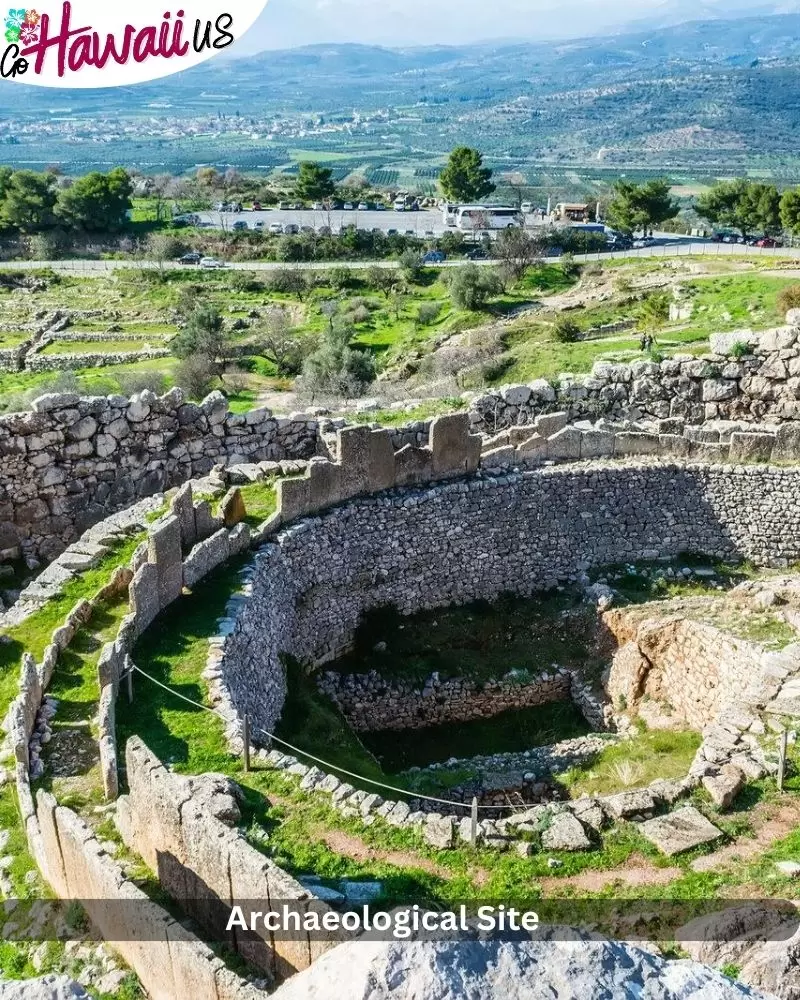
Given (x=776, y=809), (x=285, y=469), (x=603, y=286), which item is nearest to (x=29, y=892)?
(x=776, y=809)

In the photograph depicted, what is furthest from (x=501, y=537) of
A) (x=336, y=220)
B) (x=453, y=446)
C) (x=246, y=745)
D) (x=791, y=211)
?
(x=336, y=220)

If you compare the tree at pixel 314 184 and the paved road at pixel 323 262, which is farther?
the tree at pixel 314 184

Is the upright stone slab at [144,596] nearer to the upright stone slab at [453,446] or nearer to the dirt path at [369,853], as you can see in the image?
the dirt path at [369,853]

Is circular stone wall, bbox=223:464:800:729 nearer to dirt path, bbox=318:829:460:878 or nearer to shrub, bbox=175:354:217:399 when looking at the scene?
dirt path, bbox=318:829:460:878

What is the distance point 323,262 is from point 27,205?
89.6 ft

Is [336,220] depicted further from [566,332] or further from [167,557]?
[167,557]

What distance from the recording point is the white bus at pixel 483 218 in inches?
3780

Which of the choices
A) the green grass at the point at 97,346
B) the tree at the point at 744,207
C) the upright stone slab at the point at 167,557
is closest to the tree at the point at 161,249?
the green grass at the point at 97,346

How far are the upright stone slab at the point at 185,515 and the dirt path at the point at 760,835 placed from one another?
8.03m

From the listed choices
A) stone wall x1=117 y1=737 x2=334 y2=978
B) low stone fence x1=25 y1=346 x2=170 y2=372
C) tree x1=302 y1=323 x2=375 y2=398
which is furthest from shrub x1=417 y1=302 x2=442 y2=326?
stone wall x1=117 y1=737 x2=334 y2=978

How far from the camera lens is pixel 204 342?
50875 mm

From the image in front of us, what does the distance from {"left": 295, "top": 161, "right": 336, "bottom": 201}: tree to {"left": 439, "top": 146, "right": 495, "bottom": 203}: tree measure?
1402cm

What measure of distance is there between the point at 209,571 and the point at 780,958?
8943mm

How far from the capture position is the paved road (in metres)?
68.7
